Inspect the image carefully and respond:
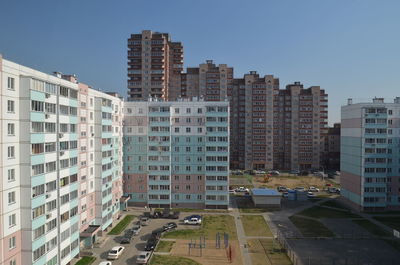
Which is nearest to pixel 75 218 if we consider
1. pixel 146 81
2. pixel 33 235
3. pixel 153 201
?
pixel 33 235

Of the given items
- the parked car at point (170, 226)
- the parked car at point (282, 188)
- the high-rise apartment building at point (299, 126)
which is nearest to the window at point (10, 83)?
the parked car at point (170, 226)

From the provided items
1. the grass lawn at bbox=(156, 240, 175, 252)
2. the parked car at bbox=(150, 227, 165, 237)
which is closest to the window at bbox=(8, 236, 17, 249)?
the grass lawn at bbox=(156, 240, 175, 252)

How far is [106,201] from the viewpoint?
2095 inches

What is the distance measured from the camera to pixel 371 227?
57.5 m

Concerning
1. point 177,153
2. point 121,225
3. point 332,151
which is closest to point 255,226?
point 177,153

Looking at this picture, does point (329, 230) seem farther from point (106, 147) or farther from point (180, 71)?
point (180, 71)

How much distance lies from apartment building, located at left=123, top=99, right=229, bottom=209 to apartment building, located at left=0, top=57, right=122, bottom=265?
94.5 feet

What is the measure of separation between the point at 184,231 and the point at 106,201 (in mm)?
15352

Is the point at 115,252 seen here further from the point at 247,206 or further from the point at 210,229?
the point at 247,206

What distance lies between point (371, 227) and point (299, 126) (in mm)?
80804

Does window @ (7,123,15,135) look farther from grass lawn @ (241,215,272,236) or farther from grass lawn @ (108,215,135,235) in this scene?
grass lawn @ (241,215,272,236)

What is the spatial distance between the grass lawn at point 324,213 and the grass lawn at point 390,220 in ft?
15.0

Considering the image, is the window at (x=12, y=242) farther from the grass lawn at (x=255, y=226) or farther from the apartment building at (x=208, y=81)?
the apartment building at (x=208, y=81)

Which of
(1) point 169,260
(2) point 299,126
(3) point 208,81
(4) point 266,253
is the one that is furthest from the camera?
(2) point 299,126
